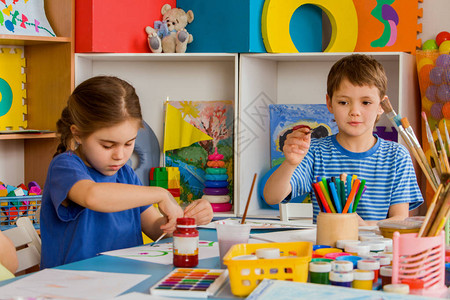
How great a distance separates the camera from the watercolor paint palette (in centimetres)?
81

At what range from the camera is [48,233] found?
1.31 metres

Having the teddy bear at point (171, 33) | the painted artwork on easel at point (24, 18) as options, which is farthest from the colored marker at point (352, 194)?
the painted artwork on easel at point (24, 18)

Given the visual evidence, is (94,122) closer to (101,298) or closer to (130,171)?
(130,171)

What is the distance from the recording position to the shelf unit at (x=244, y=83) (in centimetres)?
230

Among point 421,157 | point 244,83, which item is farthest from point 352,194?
point 244,83

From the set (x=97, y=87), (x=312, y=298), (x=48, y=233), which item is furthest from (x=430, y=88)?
(x=312, y=298)

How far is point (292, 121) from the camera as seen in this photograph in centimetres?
248

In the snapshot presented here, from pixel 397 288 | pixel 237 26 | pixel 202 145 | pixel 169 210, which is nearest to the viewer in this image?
pixel 397 288

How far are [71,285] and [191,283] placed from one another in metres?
0.17

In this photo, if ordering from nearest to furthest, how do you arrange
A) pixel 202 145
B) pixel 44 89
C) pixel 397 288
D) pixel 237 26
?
1. pixel 397 288
2. pixel 237 26
3. pixel 44 89
4. pixel 202 145

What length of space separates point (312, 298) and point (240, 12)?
1.68 m

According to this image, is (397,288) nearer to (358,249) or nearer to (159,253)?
(358,249)

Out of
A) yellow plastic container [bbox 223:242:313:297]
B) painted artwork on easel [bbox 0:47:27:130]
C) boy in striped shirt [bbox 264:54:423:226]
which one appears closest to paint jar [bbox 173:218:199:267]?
yellow plastic container [bbox 223:242:313:297]

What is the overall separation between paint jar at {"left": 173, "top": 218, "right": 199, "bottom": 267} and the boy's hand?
40cm
